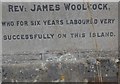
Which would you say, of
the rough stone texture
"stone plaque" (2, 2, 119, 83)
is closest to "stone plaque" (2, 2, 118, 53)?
"stone plaque" (2, 2, 119, 83)

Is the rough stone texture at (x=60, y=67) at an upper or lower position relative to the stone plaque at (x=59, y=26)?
lower

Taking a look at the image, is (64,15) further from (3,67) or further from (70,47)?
(3,67)

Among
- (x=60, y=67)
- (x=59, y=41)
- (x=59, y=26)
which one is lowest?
(x=60, y=67)

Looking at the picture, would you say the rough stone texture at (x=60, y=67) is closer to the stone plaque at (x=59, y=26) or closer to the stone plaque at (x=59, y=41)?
the stone plaque at (x=59, y=41)

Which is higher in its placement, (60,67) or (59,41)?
(59,41)

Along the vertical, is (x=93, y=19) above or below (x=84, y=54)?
above

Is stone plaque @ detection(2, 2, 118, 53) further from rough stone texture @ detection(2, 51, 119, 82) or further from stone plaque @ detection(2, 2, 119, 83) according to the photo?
rough stone texture @ detection(2, 51, 119, 82)

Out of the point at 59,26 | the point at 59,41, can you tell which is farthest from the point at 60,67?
the point at 59,26

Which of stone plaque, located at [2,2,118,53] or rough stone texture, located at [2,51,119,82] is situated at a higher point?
stone plaque, located at [2,2,118,53]

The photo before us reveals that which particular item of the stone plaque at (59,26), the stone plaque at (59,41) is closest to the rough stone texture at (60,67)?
the stone plaque at (59,41)

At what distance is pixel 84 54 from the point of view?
596 centimetres

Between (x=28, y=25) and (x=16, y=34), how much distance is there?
0.23 meters

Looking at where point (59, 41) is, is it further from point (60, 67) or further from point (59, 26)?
point (60, 67)

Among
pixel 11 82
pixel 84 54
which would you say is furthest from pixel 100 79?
pixel 11 82
